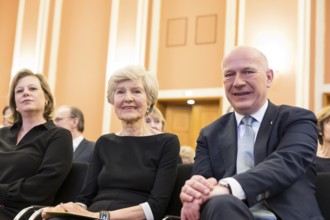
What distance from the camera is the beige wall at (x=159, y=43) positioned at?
6996 mm

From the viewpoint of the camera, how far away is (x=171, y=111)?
8.30 m

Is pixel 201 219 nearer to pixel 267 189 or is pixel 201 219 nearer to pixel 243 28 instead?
pixel 267 189

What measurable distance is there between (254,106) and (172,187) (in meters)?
0.69

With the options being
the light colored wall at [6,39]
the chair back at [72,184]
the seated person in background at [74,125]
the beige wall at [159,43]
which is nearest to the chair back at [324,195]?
the chair back at [72,184]

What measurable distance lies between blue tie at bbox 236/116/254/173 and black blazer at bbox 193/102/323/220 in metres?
0.02

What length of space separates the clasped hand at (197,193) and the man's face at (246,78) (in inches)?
18.3

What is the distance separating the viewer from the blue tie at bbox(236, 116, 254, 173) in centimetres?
209

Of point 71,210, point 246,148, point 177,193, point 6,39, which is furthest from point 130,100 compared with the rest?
point 6,39

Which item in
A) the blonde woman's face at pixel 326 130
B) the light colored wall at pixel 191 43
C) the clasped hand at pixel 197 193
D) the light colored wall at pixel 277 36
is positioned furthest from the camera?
the light colored wall at pixel 191 43

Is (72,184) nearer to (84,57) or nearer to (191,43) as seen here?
(191,43)

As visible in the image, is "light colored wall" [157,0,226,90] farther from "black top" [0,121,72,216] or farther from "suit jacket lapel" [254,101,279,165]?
"suit jacket lapel" [254,101,279,165]

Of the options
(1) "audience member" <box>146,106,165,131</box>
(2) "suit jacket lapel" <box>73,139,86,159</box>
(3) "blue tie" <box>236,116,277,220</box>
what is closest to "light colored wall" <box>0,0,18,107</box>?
(2) "suit jacket lapel" <box>73,139,86,159</box>

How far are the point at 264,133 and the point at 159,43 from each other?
20.7 ft

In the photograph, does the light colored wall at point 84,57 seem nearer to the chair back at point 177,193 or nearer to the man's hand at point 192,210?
the chair back at point 177,193
